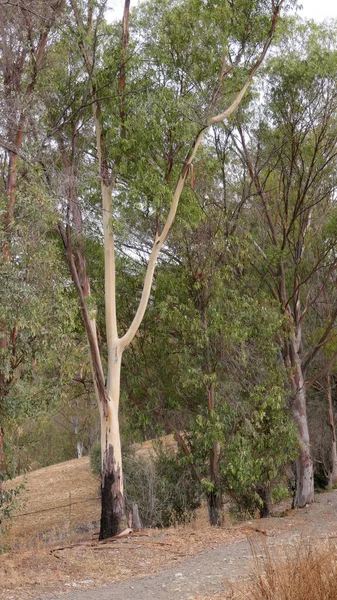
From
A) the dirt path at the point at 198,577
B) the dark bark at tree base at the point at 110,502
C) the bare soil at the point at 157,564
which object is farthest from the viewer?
the dark bark at tree base at the point at 110,502

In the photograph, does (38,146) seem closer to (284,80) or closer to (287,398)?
(284,80)

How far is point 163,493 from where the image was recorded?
61.0ft

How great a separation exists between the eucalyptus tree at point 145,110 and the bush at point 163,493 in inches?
196

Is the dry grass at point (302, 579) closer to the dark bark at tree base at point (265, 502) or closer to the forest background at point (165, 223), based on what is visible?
the forest background at point (165, 223)

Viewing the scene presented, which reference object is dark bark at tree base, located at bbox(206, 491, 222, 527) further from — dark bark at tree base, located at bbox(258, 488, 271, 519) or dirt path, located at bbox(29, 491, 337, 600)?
dirt path, located at bbox(29, 491, 337, 600)

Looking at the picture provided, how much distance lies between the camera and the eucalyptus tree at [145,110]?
1288cm

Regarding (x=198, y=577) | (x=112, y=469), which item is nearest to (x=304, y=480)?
(x=112, y=469)

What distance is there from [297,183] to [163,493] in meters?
9.44

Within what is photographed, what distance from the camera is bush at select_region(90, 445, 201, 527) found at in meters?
17.8

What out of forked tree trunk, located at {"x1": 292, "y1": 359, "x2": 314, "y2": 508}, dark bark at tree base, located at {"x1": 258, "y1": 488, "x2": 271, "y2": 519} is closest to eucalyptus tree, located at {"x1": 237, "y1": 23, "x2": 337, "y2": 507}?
forked tree trunk, located at {"x1": 292, "y1": 359, "x2": 314, "y2": 508}

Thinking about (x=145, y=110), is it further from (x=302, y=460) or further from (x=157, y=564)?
(x=302, y=460)

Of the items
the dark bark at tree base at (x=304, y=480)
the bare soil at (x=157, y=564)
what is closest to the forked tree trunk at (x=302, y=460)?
the dark bark at tree base at (x=304, y=480)

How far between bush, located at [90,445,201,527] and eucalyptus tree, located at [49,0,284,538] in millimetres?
4986

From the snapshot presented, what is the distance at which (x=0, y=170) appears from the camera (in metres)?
11.8
